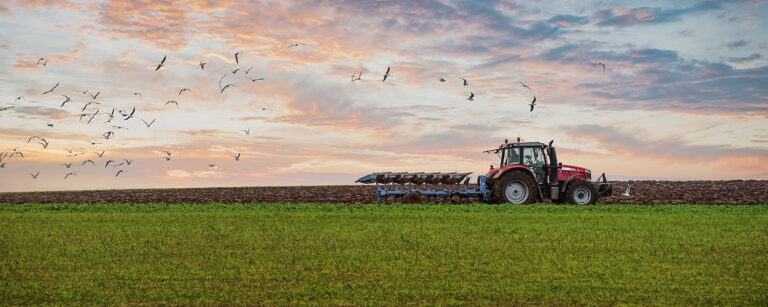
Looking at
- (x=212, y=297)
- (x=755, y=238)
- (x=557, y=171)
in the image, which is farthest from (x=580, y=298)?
(x=557, y=171)

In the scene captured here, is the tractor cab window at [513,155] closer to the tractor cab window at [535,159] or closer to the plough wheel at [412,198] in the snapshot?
the tractor cab window at [535,159]

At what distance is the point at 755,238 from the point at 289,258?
12217mm

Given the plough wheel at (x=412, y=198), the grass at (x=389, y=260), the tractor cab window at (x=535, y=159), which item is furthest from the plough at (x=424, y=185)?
the grass at (x=389, y=260)

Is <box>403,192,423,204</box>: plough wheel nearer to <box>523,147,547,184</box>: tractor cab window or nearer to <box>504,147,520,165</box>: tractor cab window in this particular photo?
<box>504,147,520,165</box>: tractor cab window

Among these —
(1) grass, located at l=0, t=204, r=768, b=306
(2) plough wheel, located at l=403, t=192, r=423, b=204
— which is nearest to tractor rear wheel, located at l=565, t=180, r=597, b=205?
(1) grass, located at l=0, t=204, r=768, b=306

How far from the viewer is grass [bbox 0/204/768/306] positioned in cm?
1015

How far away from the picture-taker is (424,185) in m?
29.1

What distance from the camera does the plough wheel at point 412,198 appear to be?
1136 inches

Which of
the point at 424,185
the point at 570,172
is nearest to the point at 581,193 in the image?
the point at 570,172

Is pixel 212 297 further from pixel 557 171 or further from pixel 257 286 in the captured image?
pixel 557 171

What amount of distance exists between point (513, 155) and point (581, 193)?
333cm

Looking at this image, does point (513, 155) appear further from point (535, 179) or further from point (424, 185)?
point (424, 185)

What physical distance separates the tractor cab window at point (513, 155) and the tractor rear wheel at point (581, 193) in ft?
8.08

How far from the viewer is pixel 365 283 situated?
10.8 m
